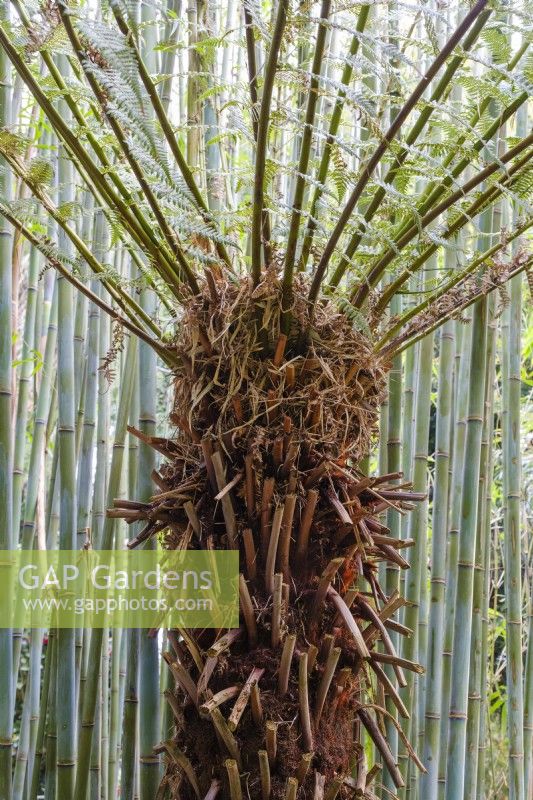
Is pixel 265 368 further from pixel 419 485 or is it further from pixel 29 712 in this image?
pixel 29 712

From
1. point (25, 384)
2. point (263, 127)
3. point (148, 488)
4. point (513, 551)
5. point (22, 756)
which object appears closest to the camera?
point (263, 127)

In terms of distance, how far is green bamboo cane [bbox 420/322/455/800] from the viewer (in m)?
1.35

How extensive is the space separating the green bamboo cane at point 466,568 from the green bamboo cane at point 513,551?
20 centimetres

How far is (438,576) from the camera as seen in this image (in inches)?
56.1

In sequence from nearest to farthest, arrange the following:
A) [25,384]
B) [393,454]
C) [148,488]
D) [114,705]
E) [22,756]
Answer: [148,488] → [393,454] → [22,756] → [114,705] → [25,384]

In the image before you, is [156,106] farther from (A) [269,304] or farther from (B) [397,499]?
(B) [397,499]

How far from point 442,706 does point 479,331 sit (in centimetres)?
66

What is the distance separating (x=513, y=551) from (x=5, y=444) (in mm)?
923

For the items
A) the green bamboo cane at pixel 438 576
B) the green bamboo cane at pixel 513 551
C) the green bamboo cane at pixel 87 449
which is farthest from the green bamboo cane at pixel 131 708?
the green bamboo cane at pixel 513 551

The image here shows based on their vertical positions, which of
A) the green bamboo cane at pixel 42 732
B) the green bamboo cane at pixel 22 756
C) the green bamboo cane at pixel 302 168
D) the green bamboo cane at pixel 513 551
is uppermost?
the green bamboo cane at pixel 302 168

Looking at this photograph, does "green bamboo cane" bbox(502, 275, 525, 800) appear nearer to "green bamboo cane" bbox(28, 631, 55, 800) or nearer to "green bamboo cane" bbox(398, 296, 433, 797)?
"green bamboo cane" bbox(398, 296, 433, 797)

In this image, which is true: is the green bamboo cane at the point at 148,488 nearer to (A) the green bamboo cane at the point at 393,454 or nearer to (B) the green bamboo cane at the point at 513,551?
(A) the green bamboo cane at the point at 393,454

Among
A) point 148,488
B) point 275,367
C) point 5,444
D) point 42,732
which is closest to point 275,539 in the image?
point 275,367

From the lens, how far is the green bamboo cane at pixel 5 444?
1.27 meters
